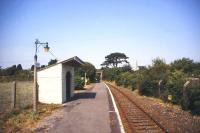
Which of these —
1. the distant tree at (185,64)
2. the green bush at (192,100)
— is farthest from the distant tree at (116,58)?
the green bush at (192,100)

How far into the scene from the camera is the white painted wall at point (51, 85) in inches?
759

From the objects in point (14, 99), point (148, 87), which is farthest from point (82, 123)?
point (148, 87)

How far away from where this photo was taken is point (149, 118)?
42.4 ft

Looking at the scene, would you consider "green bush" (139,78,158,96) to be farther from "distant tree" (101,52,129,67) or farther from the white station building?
"distant tree" (101,52,129,67)

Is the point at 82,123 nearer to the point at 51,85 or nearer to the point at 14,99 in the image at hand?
the point at 14,99

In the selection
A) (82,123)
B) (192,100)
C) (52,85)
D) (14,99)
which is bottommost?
(82,123)

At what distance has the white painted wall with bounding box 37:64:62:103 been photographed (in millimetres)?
19281

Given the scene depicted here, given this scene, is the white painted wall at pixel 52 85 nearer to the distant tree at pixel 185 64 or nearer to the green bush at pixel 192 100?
the green bush at pixel 192 100

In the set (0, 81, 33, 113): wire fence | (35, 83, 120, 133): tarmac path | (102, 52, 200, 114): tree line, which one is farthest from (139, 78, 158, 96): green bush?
(35, 83, 120, 133): tarmac path

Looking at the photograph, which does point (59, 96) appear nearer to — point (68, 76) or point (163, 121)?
point (68, 76)

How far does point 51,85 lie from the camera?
63.7 ft

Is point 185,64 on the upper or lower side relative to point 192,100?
upper

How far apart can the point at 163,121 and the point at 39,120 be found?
20.6 feet

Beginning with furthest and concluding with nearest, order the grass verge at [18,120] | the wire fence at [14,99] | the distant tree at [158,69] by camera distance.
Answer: the distant tree at [158,69]
the wire fence at [14,99]
the grass verge at [18,120]
